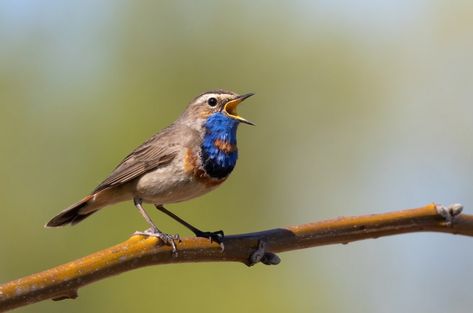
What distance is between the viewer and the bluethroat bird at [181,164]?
612cm

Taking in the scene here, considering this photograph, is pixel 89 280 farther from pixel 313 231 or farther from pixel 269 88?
pixel 269 88

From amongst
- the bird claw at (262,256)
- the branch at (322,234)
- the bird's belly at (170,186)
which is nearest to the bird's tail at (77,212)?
the bird's belly at (170,186)

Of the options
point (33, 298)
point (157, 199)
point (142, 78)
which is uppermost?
point (142, 78)

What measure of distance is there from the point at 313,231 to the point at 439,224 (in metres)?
0.62

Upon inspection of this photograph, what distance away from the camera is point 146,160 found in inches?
252

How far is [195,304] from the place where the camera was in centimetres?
1038

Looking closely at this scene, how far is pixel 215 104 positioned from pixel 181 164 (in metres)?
0.60

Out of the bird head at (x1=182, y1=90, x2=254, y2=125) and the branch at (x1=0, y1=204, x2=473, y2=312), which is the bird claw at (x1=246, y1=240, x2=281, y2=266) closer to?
the branch at (x1=0, y1=204, x2=473, y2=312)

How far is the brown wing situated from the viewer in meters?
6.30

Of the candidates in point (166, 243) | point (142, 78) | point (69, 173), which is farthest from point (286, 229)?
point (142, 78)

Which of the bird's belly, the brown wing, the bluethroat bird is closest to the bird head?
the bluethroat bird

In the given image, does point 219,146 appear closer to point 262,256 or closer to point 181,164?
point 181,164

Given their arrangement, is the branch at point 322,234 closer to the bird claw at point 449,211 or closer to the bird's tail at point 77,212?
the bird claw at point 449,211

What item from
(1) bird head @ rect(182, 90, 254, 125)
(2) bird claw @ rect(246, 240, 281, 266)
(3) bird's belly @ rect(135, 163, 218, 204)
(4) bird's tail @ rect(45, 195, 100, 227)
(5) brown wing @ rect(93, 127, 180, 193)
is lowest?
(2) bird claw @ rect(246, 240, 281, 266)
